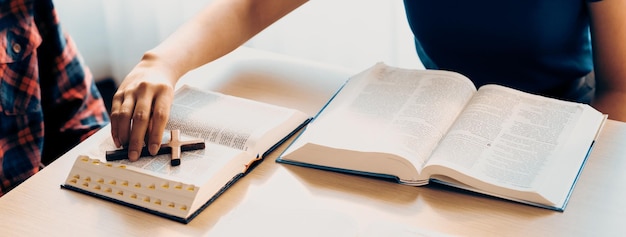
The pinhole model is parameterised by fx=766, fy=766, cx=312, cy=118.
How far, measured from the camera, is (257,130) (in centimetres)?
105

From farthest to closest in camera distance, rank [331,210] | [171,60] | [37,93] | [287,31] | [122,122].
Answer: [287,31] < [37,93] < [171,60] < [122,122] < [331,210]

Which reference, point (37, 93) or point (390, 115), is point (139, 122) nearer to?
point (390, 115)

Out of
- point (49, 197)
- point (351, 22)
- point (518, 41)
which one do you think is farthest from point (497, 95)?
point (351, 22)

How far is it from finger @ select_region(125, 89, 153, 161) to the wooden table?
3.0 inches

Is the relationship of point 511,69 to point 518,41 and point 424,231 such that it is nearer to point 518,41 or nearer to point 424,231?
point 518,41

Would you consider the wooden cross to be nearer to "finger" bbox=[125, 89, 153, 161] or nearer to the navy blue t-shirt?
"finger" bbox=[125, 89, 153, 161]

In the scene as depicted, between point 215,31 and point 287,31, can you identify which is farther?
point 287,31

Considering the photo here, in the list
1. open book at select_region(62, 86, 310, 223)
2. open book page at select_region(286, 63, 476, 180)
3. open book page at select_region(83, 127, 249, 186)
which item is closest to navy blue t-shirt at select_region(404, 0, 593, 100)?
open book page at select_region(286, 63, 476, 180)

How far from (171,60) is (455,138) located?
461 mm

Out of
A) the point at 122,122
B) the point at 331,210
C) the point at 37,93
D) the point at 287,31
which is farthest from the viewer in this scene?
the point at 287,31

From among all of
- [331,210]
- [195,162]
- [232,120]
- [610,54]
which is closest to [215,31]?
[232,120]

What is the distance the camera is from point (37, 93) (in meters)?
1.43

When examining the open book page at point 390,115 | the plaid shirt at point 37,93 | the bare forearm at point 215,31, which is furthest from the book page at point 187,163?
the plaid shirt at point 37,93

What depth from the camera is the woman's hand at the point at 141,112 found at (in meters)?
1.00
